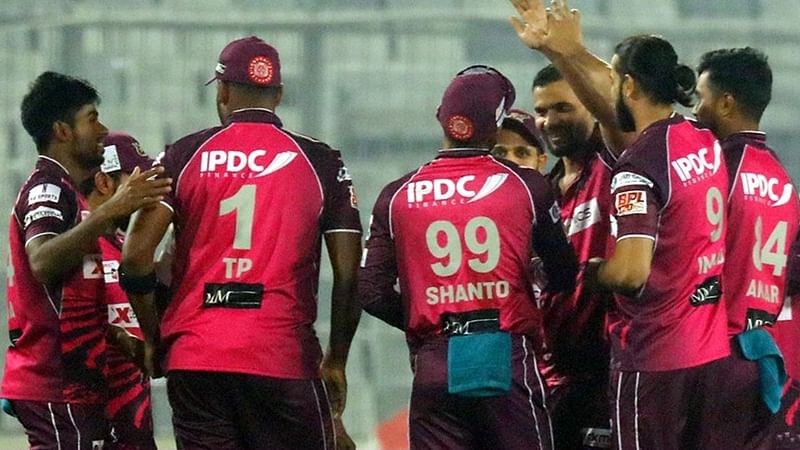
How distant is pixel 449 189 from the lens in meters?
3.71

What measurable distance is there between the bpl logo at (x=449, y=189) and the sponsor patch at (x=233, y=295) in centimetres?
45

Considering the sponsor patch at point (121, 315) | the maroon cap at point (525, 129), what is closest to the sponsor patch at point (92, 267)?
the sponsor patch at point (121, 315)

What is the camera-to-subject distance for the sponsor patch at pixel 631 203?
3539mm

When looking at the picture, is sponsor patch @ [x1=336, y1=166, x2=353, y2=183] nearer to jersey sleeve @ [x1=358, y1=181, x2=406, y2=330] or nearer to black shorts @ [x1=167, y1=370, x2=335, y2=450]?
jersey sleeve @ [x1=358, y1=181, x2=406, y2=330]

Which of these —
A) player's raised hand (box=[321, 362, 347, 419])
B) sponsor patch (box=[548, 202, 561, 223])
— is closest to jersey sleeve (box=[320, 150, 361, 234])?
player's raised hand (box=[321, 362, 347, 419])

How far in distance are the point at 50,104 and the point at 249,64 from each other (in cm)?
77

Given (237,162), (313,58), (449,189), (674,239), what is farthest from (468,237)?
(313,58)

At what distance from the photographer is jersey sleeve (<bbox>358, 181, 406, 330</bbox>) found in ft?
12.5

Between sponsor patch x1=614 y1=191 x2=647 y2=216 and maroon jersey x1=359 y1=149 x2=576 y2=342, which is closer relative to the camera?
sponsor patch x1=614 y1=191 x2=647 y2=216

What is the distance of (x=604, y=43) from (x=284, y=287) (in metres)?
4.74

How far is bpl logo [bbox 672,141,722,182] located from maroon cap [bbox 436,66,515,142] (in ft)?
1.56

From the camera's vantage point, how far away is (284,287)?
12.2ft

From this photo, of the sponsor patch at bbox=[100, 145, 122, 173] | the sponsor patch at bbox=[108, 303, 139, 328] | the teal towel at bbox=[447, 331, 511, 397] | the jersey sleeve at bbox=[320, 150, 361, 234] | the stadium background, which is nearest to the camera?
the teal towel at bbox=[447, 331, 511, 397]

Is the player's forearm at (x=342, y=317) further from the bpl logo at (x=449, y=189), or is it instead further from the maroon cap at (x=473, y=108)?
the maroon cap at (x=473, y=108)
